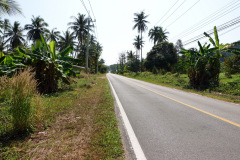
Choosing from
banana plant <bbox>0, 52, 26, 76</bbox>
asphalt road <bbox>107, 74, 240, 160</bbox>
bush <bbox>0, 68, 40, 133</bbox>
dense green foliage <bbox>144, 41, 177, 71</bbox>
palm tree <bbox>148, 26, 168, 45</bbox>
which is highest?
palm tree <bbox>148, 26, 168, 45</bbox>

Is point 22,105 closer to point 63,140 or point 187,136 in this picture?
point 63,140

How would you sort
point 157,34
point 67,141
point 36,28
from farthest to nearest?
point 157,34 < point 36,28 < point 67,141

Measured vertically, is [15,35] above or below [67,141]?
above

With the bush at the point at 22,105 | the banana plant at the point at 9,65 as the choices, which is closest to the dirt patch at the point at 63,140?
the bush at the point at 22,105

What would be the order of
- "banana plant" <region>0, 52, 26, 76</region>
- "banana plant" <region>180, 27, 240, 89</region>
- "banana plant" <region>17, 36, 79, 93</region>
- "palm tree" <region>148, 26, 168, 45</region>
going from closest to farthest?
"banana plant" <region>0, 52, 26, 76</region> → "banana plant" <region>17, 36, 79, 93</region> → "banana plant" <region>180, 27, 240, 89</region> → "palm tree" <region>148, 26, 168, 45</region>

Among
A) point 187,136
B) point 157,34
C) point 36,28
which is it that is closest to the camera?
point 187,136

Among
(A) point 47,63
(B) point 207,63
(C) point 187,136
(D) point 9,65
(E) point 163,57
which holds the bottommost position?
(C) point 187,136

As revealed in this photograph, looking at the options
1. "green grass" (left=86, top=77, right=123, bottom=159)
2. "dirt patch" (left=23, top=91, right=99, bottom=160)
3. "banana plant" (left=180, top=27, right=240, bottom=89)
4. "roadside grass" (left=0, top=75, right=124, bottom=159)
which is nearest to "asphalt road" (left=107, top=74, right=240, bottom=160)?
"green grass" (left=86, top=77, right=123, bottom=159)

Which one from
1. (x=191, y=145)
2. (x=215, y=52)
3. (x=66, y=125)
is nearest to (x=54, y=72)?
(x=66, y=125)

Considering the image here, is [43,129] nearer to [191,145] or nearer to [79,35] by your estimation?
[191,145]

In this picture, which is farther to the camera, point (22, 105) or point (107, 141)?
point (22, 105)

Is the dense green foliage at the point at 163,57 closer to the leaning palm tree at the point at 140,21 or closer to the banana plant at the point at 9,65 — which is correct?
the leaning palm tree at the point at 140,21

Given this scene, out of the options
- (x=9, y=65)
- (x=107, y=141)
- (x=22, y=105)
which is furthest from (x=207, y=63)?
(x=9, y=65)

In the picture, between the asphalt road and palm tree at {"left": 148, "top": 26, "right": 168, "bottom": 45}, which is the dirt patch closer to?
the asphalt road
